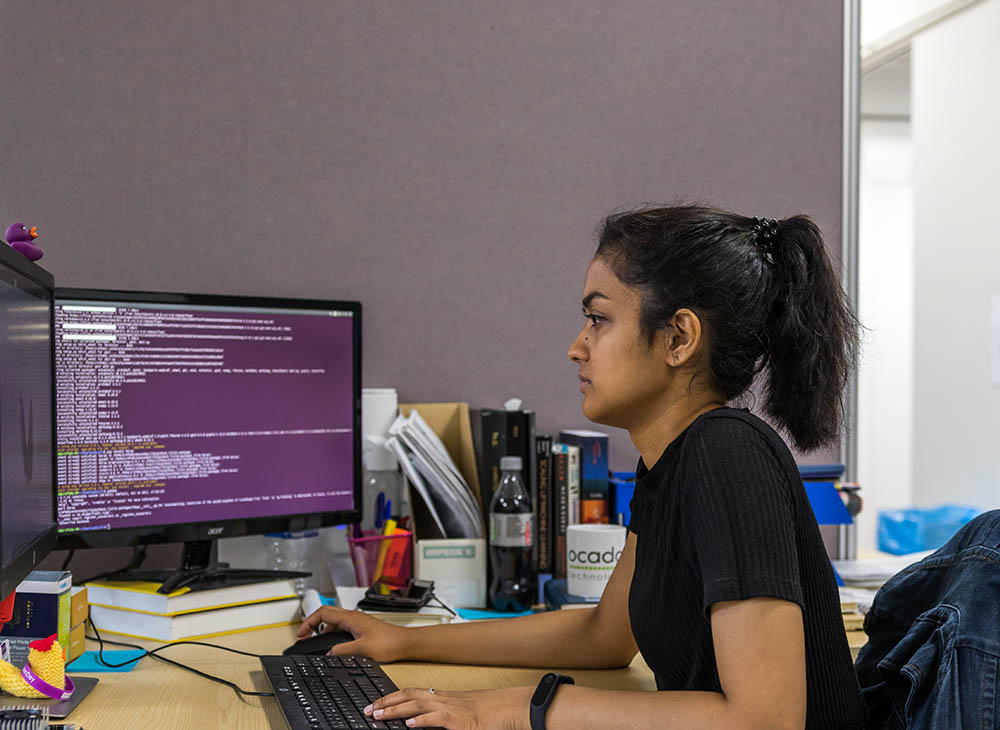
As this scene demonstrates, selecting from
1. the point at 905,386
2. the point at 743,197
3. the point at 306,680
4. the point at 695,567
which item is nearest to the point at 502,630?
the point at 306,680

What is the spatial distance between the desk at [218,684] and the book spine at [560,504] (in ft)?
1.16

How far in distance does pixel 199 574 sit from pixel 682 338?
0.82m

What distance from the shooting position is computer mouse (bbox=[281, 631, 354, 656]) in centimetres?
122

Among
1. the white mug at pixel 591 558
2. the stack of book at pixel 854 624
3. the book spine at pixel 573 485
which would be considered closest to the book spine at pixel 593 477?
the book spine at pixel 573 485

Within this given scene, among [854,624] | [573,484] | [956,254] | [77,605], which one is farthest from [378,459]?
[956,254]

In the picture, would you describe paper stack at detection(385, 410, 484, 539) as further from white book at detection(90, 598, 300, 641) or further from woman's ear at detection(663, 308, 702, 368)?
woman's ear at detection(663, 308, 702, 368)

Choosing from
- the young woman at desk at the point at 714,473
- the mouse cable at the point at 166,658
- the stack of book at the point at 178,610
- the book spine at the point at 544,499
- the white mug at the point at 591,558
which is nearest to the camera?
the young woman at desk at the point at 714,473

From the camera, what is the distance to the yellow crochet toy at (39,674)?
101 centimetres

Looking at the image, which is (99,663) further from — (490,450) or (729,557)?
(729,557)

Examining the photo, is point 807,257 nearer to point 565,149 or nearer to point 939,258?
point 565,149

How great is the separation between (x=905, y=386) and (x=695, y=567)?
560 cm

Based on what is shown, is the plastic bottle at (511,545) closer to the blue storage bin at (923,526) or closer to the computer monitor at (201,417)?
the computer monitor at (201,417)

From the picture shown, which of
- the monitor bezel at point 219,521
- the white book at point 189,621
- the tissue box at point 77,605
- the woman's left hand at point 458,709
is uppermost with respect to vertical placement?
the monitor bezel at point 219,521

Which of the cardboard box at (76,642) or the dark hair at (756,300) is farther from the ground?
the dark hair at (756,300)
